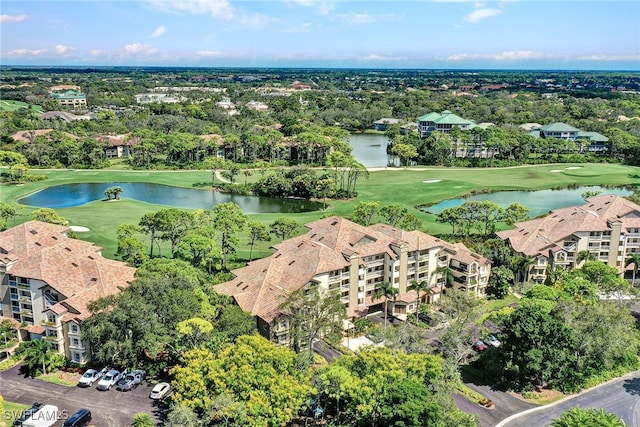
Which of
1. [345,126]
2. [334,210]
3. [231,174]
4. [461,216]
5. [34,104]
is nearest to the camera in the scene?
[461,216]

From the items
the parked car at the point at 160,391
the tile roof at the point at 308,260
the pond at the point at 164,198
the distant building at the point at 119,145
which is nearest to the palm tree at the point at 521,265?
the tile roof at the point at 308,260

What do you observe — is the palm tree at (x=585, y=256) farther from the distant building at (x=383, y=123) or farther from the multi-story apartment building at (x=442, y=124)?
the distant building at (x=383, y=123)

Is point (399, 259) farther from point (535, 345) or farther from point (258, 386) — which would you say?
point (258, 386)

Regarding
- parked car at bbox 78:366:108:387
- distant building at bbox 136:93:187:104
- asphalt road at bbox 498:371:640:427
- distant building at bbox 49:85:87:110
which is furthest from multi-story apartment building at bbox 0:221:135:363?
distant building at bbox 136:93:187:104

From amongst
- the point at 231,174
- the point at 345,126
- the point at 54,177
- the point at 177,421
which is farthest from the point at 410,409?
the point at 345,126

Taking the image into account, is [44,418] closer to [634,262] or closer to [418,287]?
[418,287]

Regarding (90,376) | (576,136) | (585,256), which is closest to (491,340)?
(585,256)
